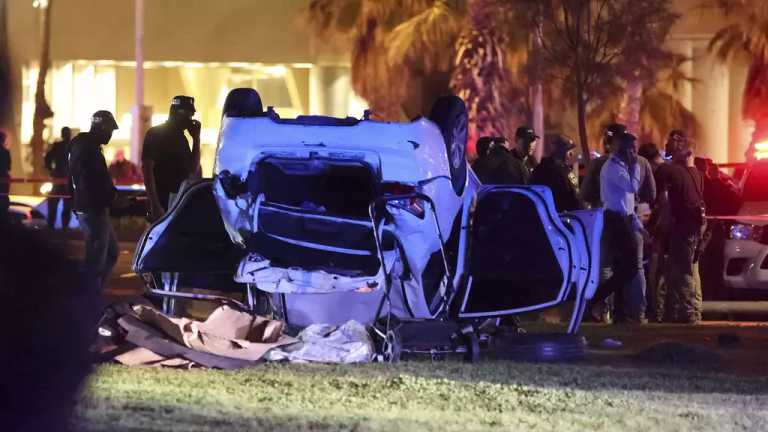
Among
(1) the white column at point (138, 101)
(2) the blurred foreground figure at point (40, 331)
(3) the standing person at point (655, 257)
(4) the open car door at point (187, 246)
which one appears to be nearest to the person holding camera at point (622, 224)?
(3) the standing person at point (655, 257)

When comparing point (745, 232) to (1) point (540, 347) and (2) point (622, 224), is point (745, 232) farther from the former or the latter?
(1) point (540, 347)

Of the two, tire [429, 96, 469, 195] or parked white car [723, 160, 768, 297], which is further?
parked white car [723, 160, 768, 297]

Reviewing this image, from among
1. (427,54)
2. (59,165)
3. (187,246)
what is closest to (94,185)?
(187,246)

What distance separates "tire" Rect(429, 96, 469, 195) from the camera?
8.09m

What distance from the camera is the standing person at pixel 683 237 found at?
11.8 meters

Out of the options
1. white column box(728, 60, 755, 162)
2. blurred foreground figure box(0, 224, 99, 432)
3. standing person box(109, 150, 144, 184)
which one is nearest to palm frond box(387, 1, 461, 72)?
standing person box(109, 150, 144, 184)

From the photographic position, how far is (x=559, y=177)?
11438 millimetres

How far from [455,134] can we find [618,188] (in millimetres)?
3328

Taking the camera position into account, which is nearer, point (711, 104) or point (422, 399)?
point (422, 399)

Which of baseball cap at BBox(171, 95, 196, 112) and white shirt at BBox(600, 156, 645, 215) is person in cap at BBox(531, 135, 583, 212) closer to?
white shirt at BBox(600, 156, 645, 215)

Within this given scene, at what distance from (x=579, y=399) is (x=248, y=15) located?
28454mm

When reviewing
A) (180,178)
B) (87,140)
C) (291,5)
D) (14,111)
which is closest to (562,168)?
(180,178)

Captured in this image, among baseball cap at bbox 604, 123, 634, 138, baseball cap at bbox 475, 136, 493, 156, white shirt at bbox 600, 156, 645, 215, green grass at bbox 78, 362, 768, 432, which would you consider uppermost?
baseball cap at bbox 604, 123, 634, 138

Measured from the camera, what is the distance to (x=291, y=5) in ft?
112
